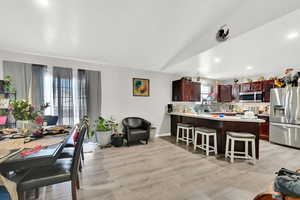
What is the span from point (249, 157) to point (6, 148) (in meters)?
3.85

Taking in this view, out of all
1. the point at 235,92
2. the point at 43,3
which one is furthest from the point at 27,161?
the point at 235,92

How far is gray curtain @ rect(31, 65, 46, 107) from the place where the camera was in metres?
3.00

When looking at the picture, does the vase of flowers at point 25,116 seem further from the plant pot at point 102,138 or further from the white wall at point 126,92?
the white wall at point 126,92

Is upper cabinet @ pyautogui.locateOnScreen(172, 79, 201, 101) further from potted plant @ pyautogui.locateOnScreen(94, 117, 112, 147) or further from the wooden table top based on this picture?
the wooden table top

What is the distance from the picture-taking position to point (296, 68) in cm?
387

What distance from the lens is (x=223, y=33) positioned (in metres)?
2.51

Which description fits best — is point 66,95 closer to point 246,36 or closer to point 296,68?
point 246,36

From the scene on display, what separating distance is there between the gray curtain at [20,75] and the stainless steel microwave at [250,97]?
279 inches

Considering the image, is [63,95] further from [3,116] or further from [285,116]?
[285,116]

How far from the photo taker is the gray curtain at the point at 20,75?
2821 mm

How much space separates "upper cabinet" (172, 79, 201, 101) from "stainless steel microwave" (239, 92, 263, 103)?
5.97 feet

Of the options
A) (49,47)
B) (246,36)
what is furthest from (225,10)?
(49,47)

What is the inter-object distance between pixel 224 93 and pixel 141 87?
395 centimetres

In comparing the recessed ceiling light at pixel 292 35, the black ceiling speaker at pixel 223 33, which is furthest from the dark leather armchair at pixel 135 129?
the recessed ceiling light at pixel 292 35
